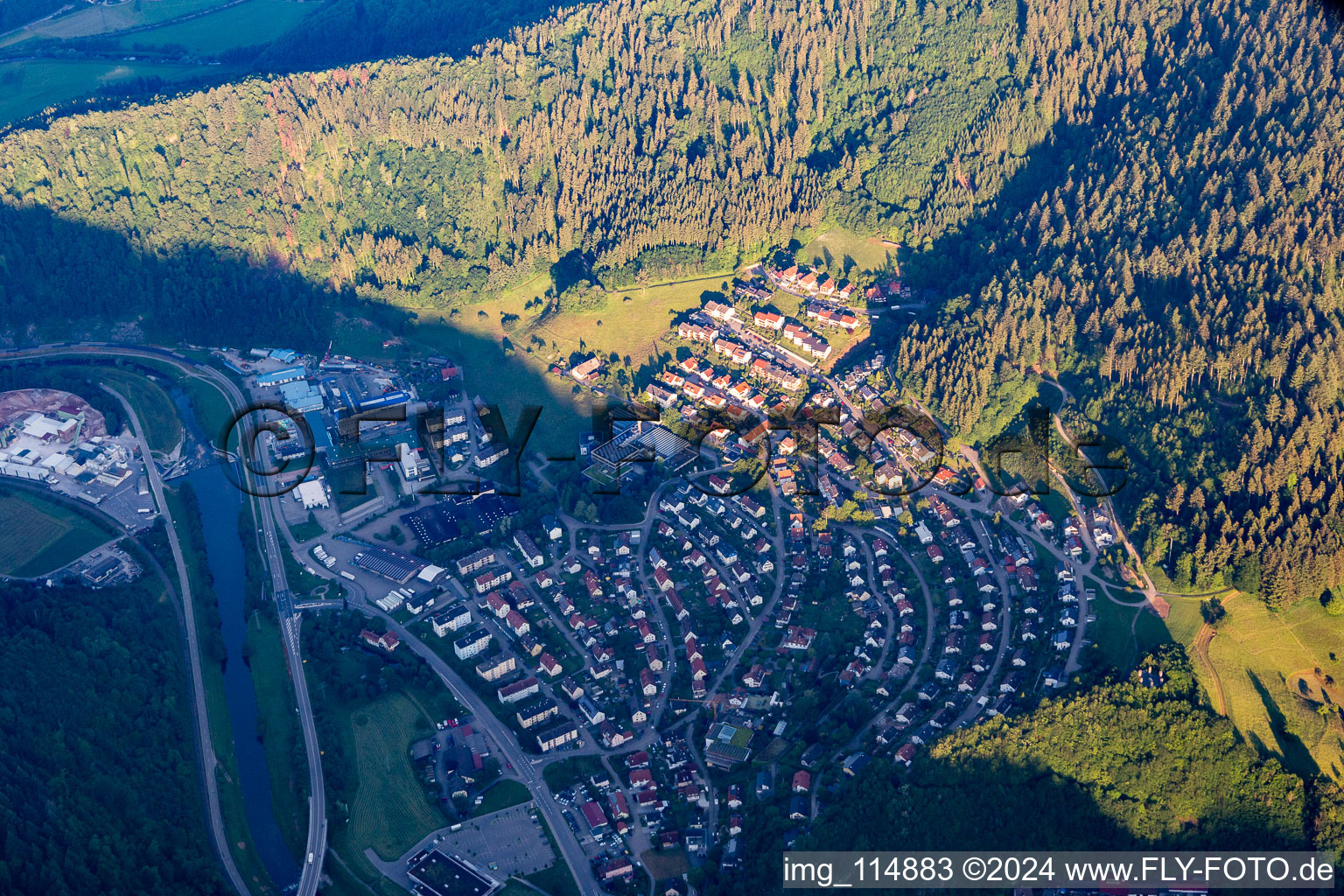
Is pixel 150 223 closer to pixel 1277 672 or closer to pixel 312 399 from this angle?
pixel 312 399

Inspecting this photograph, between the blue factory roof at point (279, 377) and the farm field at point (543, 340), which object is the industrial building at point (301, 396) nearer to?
the blue factory roof at point (279, 377)

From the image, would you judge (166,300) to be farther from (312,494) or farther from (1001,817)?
(1001,817)

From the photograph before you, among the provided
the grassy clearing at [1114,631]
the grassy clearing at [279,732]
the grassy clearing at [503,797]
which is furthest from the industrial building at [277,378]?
the grassy clearing at [1114,631]

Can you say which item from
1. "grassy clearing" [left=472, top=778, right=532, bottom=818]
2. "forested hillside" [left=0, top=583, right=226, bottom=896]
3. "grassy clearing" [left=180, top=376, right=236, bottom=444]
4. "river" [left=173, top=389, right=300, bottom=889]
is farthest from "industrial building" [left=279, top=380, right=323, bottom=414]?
"grassy clearing" [left=472, top=778, right=532, bottom=818]

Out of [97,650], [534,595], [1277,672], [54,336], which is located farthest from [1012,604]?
[54,336]

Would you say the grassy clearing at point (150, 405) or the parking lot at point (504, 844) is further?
the grassy clearing at point (150, 405)

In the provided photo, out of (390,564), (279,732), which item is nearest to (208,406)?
(390,564)
